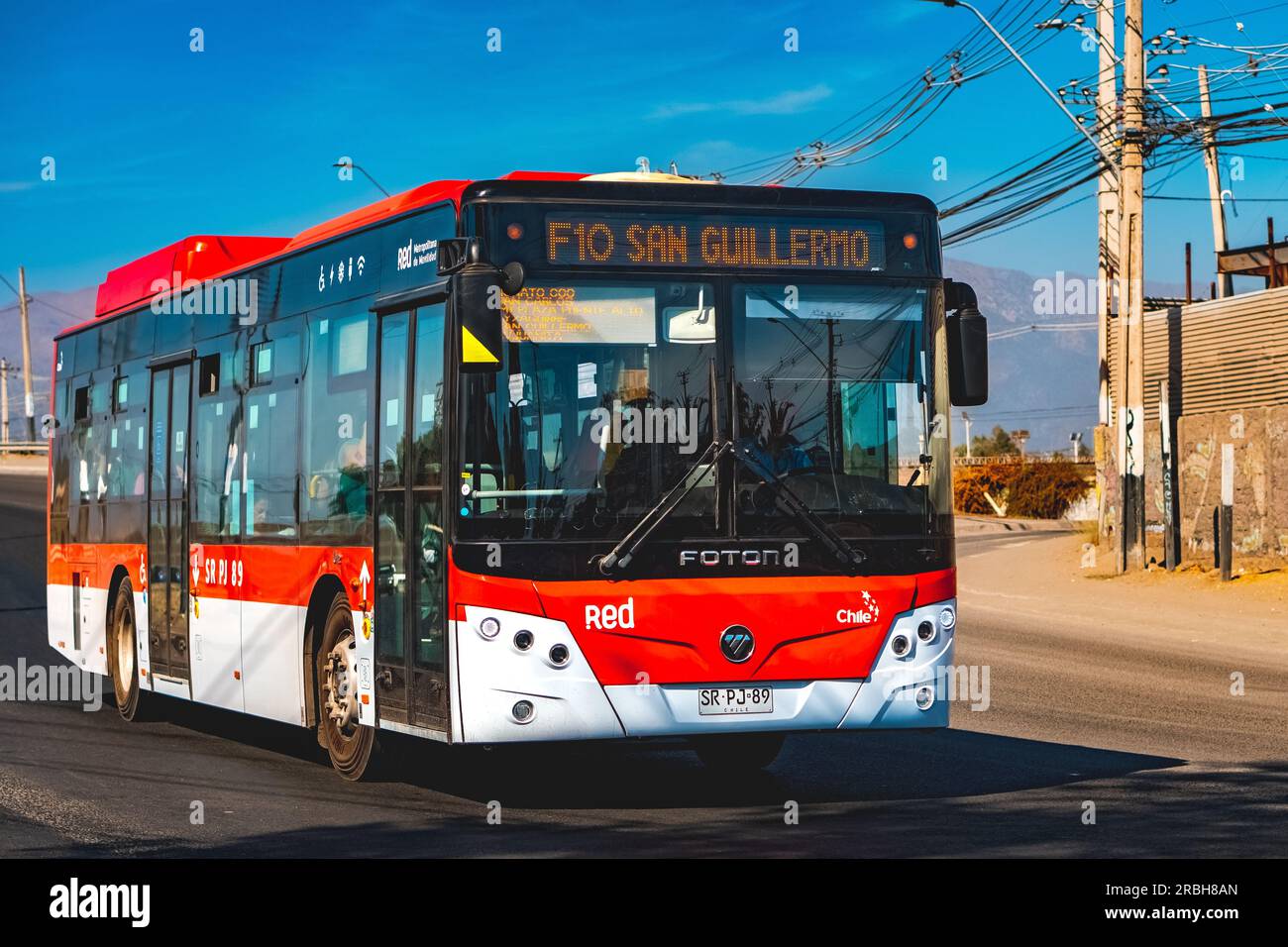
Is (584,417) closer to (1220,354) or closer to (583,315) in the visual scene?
(583,315)

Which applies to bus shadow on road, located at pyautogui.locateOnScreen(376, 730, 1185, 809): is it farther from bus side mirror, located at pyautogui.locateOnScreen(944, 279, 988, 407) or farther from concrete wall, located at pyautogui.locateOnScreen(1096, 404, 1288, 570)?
concrete wall, located at pyautogui.locateOnScreen(1096, 404, 1288, 570)

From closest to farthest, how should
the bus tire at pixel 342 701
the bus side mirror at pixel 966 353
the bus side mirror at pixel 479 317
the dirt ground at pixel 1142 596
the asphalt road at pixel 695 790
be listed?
the asphalt road at pixel 695 790 < the bus side mirror at pixel 479 317 < the bus side mirror at pixel 966 353 < the bus tire at pixel 342 701 < the dirt ground at pixel 1142 596

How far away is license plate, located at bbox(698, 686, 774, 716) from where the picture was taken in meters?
10.2

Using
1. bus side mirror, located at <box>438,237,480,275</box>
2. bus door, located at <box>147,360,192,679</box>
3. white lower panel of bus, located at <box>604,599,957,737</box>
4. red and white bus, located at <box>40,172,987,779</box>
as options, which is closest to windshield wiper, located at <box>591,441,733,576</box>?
red and white bus, located at <box>40,172,987,779</box>

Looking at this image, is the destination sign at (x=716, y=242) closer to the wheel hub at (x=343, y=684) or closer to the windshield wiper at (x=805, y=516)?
the windshield wiper at (x=805, y=516)

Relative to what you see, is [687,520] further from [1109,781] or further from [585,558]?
[1109,781]

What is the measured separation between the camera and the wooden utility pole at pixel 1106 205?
33312mm

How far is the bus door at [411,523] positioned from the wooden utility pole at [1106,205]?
23.3 m

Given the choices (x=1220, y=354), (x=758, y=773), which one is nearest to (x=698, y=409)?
(x=758, y=773)

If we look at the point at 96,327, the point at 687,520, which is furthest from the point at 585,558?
the point at 96,327

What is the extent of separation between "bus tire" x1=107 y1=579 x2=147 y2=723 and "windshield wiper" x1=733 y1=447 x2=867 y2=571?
24.8 feet

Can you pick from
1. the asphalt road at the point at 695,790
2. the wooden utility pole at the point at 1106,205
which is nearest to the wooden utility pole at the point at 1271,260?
the wooden utility pole at the point at 1106,205
